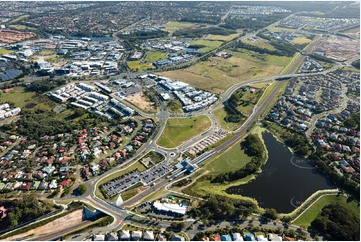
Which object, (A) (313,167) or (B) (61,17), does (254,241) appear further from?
(B) (61,17)

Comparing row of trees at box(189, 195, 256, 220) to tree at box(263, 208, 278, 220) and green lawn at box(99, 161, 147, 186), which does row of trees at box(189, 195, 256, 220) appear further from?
green lawn at box(99, 161, 147, 186)

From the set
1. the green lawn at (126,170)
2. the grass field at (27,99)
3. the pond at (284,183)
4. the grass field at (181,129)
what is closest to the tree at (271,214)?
the pond at (284,183)

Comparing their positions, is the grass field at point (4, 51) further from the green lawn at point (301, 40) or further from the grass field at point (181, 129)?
the green lawn at point (301, 40)

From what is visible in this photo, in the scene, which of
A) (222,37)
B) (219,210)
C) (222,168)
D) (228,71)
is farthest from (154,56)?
(219,210)

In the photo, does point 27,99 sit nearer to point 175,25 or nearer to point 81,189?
point 81,189

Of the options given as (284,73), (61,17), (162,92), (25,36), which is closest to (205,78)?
(162,92)
